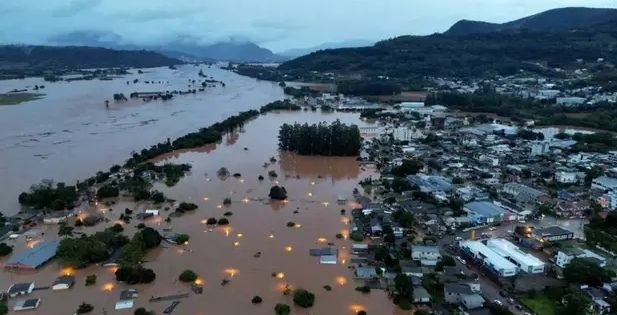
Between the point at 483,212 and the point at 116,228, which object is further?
the point at 483,212

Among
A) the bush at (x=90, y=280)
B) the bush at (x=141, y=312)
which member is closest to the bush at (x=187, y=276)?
the bush at (x=141, y=312)

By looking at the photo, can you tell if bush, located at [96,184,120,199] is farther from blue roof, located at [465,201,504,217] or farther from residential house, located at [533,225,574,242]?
residential house, located at [533,225,574,242]

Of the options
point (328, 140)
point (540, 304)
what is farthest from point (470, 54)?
point (540, 304)

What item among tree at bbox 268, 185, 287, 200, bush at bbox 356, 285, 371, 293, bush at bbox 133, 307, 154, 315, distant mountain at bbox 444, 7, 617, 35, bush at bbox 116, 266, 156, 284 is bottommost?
bush at bbox 133, 307, 154, 315

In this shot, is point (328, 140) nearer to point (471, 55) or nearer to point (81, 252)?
point (81, 252)

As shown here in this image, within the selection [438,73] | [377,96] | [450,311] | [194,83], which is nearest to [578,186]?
[450,311]

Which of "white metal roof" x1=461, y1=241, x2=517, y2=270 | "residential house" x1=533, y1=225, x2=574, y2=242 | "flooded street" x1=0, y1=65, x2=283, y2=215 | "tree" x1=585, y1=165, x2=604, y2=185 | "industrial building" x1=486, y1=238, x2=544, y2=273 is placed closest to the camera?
"white metal roof" x1=461, y1=241, x2=517, y2=270

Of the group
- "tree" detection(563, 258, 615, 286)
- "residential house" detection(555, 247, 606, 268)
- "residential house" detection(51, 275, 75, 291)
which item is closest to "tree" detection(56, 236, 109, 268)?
"residential house" detection(51, 275, 75, 291)
